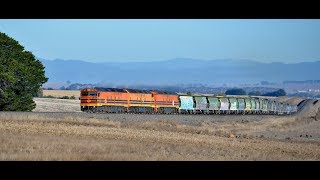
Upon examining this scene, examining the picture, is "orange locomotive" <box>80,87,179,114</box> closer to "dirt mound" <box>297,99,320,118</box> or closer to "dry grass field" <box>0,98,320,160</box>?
"dry grass field" <box>0,98,320,160</box>

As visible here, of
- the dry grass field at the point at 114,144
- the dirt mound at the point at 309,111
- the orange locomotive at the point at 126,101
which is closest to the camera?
the dry grass field at the point at 114,144

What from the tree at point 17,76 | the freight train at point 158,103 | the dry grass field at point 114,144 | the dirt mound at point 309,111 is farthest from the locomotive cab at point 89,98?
the dirt mound at point 309,111

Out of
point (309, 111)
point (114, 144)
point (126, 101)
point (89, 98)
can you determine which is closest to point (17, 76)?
point (89, 98)

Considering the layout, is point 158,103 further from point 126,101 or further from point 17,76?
point 17,76

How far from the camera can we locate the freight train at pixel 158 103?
5359 cm

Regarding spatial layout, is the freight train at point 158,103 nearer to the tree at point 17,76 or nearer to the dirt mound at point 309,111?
→ the tree at point 17,76

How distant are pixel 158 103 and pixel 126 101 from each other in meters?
6.94

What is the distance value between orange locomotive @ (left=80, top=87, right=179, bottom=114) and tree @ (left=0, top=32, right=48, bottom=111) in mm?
4716

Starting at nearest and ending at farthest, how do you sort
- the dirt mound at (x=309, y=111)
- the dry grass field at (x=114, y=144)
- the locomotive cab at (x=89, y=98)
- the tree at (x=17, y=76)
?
the dry grass field at (x=114, y=144), the tree at (x=17, y=76), the locomotive cab at (x=89, y=98), the dirt mound at (x=309, y=111)

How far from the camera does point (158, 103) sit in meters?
63.5
